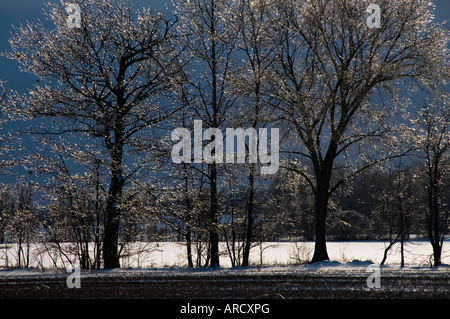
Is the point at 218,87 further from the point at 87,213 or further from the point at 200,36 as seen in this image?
the point at 87,213

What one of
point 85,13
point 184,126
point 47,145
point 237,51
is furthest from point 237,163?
point 85,13

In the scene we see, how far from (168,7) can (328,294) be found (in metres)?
15.1

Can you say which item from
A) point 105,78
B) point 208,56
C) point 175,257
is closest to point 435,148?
point 208,56

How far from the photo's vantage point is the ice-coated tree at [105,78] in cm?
1662

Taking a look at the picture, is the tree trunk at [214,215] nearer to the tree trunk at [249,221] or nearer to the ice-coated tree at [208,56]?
the ice-coated tree at [208,56]

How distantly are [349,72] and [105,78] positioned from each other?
9.83m

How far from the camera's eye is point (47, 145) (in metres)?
16.5

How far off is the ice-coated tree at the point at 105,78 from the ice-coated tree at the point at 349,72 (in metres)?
5.21

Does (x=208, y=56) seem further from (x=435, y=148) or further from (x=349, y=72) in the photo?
(x=435, y=148)

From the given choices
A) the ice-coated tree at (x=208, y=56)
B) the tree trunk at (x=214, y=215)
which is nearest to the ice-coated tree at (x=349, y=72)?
the ice-coated tree at (x=208, y=56)

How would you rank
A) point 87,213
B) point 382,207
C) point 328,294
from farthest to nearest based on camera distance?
point 382,207, point 87,213, point 328,294

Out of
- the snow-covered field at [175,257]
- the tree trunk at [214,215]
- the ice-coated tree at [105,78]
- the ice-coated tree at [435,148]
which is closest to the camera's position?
the tree trunk at [214,215]

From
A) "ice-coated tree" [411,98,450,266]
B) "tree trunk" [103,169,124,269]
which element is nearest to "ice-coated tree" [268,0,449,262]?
"ice-coated tree" [411,98,450,266]

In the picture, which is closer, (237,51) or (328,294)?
(328,294)
